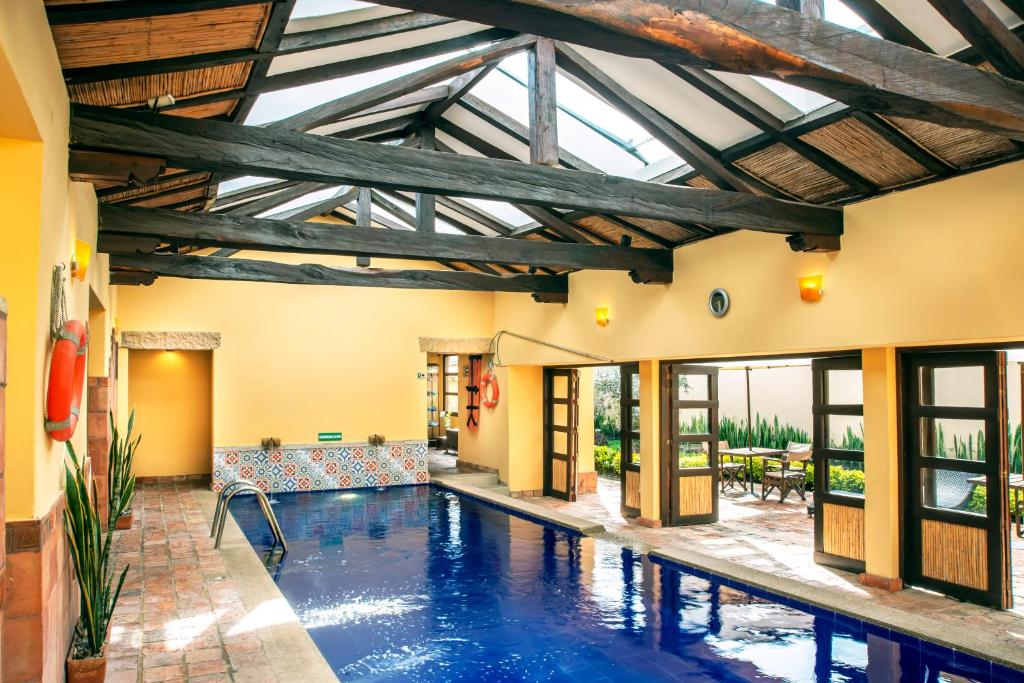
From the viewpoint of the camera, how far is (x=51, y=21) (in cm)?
324

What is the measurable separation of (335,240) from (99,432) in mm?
3433

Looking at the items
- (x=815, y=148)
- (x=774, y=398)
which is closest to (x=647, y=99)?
(x=815, y=148)

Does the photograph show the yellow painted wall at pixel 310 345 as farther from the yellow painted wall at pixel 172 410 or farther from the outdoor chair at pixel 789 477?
the outdoor chair at pixel 789 477

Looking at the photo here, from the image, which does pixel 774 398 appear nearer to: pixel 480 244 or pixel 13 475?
pixel 480 244

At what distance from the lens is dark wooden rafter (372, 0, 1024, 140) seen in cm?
244

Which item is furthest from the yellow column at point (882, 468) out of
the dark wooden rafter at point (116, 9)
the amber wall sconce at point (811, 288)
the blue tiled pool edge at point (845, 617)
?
the dark wooden rafter at point (116, 9)

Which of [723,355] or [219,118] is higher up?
[219,118]

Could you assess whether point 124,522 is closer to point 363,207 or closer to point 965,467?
point 363,207

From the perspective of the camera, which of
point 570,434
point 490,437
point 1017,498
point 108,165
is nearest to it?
point 108,165

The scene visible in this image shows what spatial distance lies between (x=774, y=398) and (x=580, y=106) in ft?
25.8

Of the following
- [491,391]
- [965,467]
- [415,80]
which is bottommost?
[965,467]

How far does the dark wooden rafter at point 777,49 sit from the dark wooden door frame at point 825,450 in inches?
166

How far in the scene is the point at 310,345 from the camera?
12.3 m

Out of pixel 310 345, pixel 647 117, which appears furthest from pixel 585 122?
pixel 310 345
